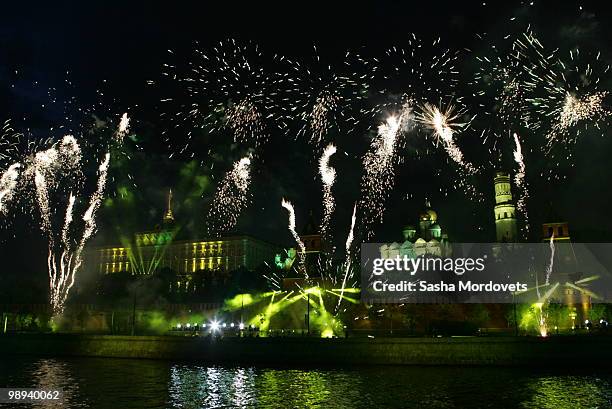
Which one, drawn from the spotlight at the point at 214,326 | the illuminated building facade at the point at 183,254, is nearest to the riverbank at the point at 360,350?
the spotlight at the point at 214,326

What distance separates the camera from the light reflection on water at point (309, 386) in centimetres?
2809

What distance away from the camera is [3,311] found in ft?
258

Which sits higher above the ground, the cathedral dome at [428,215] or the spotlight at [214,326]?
the cathedral dome at [428,215]

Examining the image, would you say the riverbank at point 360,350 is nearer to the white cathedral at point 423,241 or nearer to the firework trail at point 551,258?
the firework trail at point 551,258

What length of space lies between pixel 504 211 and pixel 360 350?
180 ft

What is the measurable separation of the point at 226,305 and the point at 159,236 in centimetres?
7601

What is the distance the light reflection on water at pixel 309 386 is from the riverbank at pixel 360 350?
154 cm

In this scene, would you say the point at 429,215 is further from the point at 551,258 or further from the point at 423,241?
the point at 551,258

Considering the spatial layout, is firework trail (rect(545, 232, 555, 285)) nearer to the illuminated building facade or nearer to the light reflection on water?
the light reflection on water

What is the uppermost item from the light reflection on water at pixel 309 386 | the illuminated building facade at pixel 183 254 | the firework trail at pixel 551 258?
the illuminated building facade at pixel 183 254

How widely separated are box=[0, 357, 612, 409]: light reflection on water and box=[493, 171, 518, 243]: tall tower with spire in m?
51.5

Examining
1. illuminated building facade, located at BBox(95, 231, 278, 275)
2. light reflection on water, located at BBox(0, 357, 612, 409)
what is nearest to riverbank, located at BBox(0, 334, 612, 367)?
light reflection on water, located at BBox(0, 357, 612, 409)

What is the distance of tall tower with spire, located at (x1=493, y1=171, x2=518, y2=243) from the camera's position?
87.2 meters

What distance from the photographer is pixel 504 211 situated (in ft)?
290
